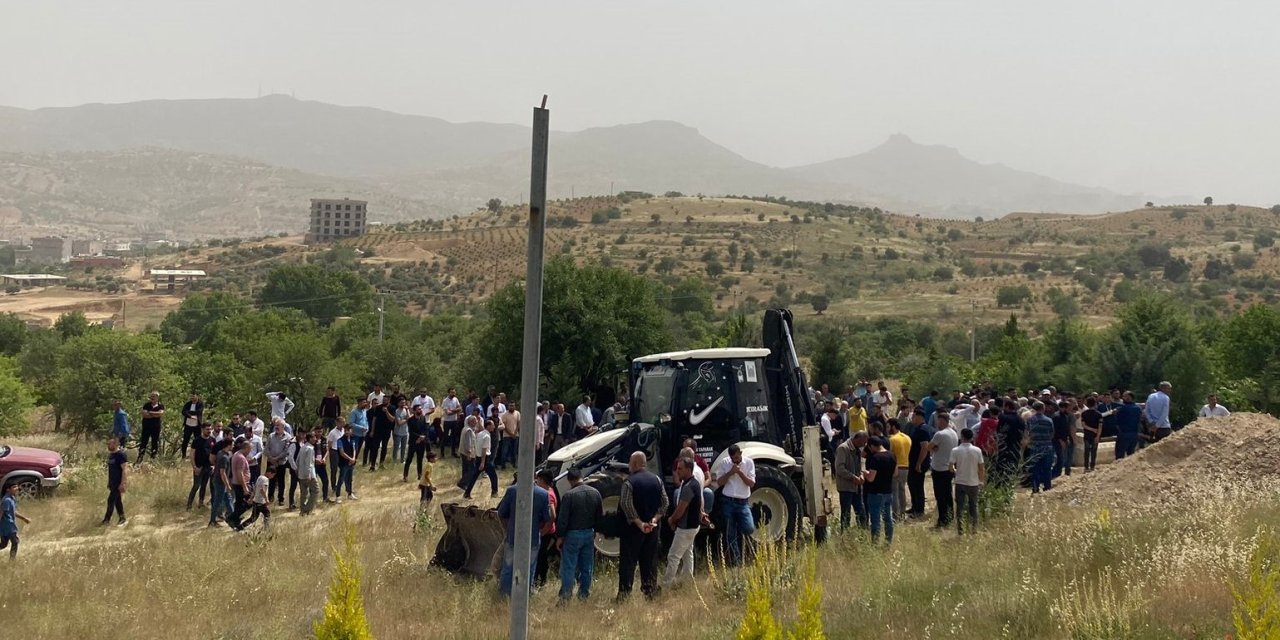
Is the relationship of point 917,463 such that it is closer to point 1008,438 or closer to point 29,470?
point 1008,438

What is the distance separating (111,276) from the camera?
115875mm

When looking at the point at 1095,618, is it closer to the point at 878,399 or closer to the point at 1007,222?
the point at 878,399

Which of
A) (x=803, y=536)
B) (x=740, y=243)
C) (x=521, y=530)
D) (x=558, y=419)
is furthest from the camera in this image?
(x=740, y=243)

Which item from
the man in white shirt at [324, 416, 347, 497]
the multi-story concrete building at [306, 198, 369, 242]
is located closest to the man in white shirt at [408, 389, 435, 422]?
the man in white shirt at [324, 416, 347, 497]

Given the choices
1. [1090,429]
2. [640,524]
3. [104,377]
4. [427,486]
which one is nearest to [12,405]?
[104,377]

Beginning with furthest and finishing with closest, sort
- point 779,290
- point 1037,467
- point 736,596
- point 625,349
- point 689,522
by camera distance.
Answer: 1. point 779,290
2. point 625,349
3. point 1037,467
4. point 689,522
5. point 736,596

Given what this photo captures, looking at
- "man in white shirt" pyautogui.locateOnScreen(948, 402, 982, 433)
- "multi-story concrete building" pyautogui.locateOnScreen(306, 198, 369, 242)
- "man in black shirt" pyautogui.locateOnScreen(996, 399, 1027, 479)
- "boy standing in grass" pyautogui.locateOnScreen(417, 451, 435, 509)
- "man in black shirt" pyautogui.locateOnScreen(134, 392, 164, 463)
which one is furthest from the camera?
"multi-story concrete building" pyautogui.locateOnScreen(306, 198, 369, 242)

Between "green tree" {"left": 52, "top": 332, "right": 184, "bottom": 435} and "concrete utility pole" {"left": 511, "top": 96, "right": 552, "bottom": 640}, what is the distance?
23.4 meters

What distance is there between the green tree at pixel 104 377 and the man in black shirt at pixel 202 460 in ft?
31.9

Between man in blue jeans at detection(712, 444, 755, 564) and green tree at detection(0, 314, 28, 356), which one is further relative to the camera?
green tree at detection(0, 314, 28, 356)

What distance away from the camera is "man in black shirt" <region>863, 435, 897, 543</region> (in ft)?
42.9

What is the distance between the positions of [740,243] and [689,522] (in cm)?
8660

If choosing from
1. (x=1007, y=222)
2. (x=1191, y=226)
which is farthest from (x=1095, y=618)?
(x=1007, y=222)

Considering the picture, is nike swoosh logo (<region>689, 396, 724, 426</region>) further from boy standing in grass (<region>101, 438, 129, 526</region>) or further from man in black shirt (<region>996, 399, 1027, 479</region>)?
boy standing in grass (<region>101, 438, 129, 526</region>)
